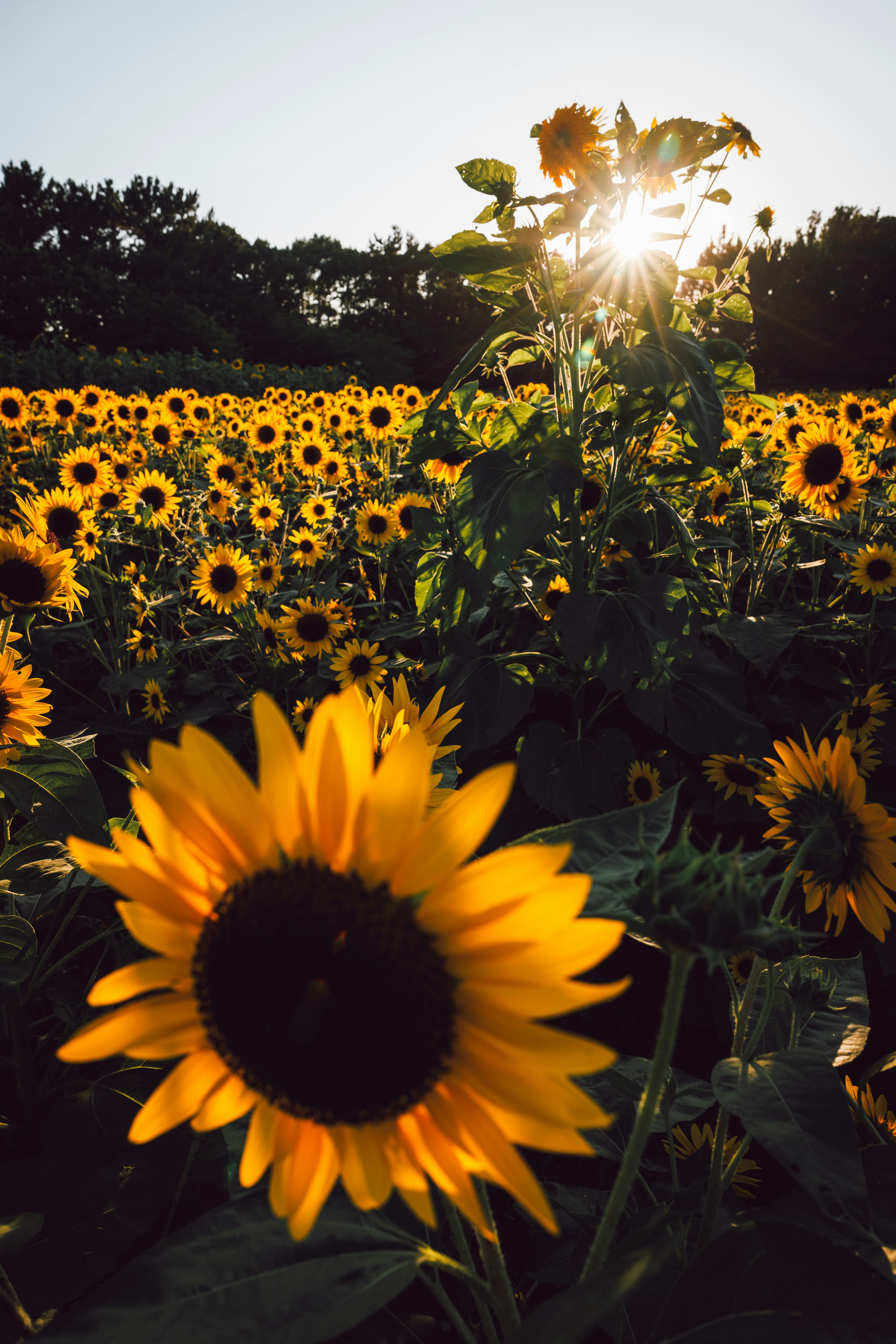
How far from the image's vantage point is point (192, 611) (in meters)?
3.64

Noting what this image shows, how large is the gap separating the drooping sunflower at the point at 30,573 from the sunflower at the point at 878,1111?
6.77 ft

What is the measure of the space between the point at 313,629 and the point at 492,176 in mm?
2030

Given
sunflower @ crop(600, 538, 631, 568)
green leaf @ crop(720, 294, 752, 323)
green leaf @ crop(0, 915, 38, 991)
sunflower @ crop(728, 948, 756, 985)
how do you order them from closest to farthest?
green leaf @ crop(0, 915, 38, 991) → sunflower @ crop(728, 948, 756, 985) → green leaf @ crop(720, 294, 752, 323) → sunflower @ crop(600, 538, 631, 568)

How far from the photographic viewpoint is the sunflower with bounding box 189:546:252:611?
146 inches

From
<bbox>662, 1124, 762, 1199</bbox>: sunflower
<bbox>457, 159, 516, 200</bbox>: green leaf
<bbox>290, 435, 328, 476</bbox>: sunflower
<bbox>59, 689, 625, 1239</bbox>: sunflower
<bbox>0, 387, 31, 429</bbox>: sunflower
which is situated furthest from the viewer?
<bbox>0, 387, 31, 429</bbox>: sunflower

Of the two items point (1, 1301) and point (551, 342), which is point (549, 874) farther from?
point (551, 342)

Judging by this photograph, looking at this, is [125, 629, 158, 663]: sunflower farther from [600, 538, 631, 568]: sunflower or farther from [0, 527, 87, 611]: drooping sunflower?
[600, 538, 631, 568]: sunflower

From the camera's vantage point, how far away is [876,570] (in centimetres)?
293

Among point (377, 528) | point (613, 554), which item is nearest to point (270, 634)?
point (377, 528)

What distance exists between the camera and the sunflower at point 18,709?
136 centimetres

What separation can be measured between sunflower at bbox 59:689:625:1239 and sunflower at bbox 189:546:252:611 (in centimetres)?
320

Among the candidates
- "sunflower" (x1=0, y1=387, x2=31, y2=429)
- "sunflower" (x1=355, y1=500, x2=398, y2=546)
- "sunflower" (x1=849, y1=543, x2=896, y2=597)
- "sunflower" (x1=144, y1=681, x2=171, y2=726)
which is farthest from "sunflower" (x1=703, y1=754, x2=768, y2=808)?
"sunflower" (x1=0, y1=387, x2=31, y2=429)

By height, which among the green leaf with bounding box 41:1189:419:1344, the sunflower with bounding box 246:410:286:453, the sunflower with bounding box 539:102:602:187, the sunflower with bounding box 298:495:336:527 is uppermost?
the sunflower with bounding box 539:102:602:187

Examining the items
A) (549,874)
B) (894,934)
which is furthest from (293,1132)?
(894,934)
